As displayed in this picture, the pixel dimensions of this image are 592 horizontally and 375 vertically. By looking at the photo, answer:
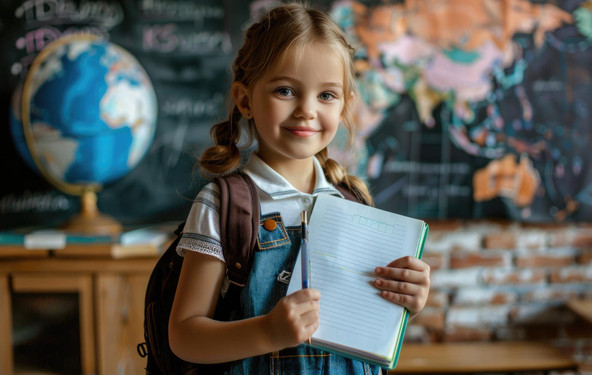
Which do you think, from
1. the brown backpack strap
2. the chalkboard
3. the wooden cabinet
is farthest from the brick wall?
the brown backpack strap

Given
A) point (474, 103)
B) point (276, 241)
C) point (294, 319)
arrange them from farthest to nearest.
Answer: point (474, 103), point (276, 241), point (294, 319)

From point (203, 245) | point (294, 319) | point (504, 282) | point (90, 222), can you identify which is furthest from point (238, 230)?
point (504, 282)

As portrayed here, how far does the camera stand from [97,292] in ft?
5.21

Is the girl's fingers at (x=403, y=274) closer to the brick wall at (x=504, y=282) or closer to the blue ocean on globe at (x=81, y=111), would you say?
the blue ocean on globe at (x=81, y=111)

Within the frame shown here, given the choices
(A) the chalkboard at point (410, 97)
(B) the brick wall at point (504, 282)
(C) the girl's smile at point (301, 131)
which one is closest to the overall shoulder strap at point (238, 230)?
(C) the girl's smile at point (301, 131)

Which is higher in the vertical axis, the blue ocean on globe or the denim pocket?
the denim pocket

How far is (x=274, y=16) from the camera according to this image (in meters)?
0.77

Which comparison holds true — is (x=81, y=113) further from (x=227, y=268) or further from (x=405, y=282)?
(x=405, y=282)

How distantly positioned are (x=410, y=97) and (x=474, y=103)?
267 millimetres

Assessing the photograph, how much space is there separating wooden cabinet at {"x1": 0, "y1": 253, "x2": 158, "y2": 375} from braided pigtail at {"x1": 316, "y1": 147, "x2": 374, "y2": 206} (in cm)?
93

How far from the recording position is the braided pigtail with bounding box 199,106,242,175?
81 cm

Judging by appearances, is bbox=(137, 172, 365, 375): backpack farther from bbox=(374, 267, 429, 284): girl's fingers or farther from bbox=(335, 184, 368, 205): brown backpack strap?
bbox=(374, 267, 429, 284): girl's fingers

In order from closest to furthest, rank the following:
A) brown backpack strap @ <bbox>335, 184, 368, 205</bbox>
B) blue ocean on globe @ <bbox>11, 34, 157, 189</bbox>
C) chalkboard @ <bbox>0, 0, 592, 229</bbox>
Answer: brown backpack strap @ <bbox>335, 184, 368, 205</bbox> → blue ocean on globe @ <bbox>11, 34, 157, 189</bbox> → chalkboard @ <bbox>0, 0, 592, 229</bbox>

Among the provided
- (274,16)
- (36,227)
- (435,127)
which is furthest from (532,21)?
(36,227)
